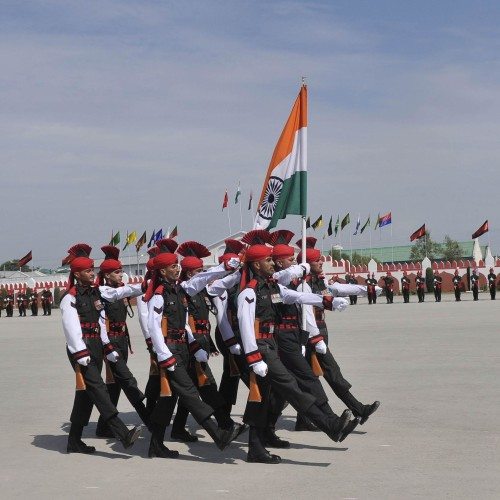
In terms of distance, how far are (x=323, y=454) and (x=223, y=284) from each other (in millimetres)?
1816

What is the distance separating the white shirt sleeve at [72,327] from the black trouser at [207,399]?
3.61 feet

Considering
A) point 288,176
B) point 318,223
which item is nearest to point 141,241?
point 318,223

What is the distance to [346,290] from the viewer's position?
9.78 m

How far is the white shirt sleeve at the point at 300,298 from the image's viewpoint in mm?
8789

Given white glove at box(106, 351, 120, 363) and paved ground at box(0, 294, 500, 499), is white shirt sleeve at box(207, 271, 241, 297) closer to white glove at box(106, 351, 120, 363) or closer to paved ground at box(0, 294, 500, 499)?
white glove at box(106, 351, 120, 363)

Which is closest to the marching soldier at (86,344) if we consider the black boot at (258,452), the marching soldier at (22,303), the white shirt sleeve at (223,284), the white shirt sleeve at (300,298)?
the white shirt sleeve at (223,284)

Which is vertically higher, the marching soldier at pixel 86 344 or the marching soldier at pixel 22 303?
the marching soldier at pixel 86 344

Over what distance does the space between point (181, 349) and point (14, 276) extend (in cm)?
10393

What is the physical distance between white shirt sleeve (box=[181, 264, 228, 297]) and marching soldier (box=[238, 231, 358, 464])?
366mm

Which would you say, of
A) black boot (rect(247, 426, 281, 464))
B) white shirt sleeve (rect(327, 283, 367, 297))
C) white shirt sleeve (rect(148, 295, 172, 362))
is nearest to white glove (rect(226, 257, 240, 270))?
white shirt sleeve (rect(148, 295, 172, 362))

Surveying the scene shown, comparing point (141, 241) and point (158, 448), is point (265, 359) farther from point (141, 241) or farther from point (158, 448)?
point (141, 241)

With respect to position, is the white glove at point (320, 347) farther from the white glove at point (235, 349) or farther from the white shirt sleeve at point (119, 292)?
the white shirt sleeve at point (119, 292)

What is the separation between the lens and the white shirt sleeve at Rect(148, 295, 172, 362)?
890 cm

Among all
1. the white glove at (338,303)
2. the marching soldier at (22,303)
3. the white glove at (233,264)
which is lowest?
the marching soldier at (22,303)
